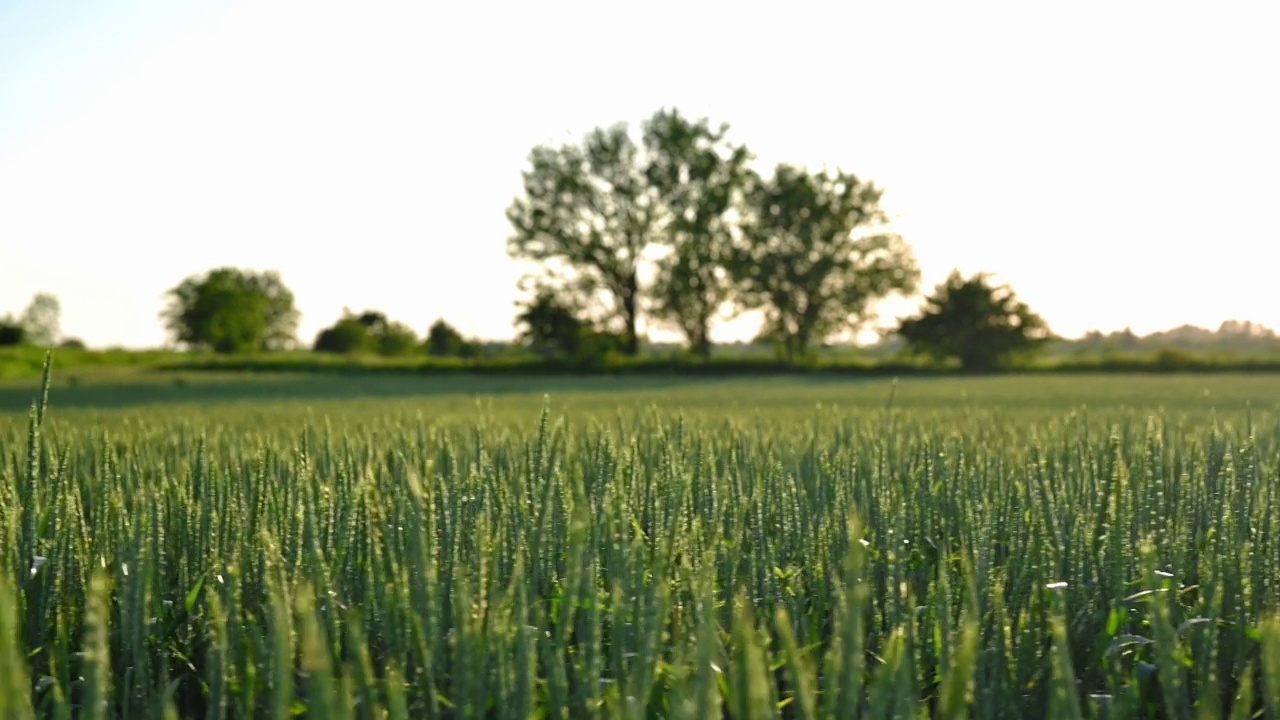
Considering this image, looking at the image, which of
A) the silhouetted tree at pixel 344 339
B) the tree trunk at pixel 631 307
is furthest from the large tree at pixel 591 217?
→ the silhouetted tree at pixel 344 339

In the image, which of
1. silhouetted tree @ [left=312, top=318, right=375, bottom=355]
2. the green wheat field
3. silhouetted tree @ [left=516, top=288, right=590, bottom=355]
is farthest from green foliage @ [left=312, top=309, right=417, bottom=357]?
the green wheat field

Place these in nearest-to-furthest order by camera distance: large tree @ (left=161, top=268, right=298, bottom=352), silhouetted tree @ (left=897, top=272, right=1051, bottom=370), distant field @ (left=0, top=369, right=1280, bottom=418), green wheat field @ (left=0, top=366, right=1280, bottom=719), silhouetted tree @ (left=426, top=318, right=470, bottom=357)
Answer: green wheat field @ (left=0, top=366, right=1280, bottom=719) < distant field @ (left=0, top=369, right=1280, bottom=418) < silhouetted tree @ (left=897, top=272, right=1051, bottom=370) < silhouetted tree @ (left=426, top=318, right=470, bottom=357) < large tree @ (left=161, top=268, right=298, bottom=352)

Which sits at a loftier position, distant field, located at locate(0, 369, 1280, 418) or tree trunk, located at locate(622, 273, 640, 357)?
tree trunk, located at locate(622, 273, 640, 357)

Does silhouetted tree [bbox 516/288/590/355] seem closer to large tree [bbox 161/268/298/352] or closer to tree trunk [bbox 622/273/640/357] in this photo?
tree trunk [bbox 622/273/640/357]

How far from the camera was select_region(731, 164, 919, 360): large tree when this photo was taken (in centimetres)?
4347

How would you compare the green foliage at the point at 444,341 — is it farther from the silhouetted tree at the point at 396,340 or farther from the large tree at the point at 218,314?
the large tree at the point at 218,314

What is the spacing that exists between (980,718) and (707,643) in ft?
2.25

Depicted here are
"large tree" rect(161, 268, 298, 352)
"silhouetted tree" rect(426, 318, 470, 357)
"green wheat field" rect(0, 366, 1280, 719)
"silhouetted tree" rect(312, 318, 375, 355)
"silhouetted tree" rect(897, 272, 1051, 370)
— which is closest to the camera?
"green wheat field" rect(0, 366, 1280, 719)

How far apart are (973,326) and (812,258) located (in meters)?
6.63

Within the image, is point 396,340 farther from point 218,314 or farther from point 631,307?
point 631,307

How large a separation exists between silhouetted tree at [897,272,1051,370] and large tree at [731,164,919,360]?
9.17ft

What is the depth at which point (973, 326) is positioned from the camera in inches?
1612

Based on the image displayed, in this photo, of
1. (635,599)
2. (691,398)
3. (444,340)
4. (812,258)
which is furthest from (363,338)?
(635,599)

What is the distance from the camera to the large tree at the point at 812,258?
1711 inches
